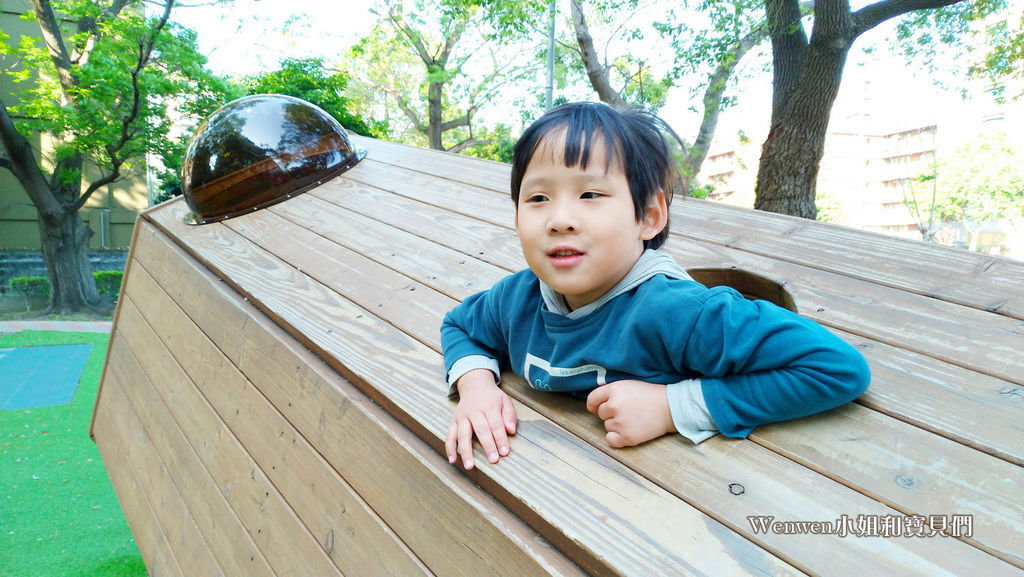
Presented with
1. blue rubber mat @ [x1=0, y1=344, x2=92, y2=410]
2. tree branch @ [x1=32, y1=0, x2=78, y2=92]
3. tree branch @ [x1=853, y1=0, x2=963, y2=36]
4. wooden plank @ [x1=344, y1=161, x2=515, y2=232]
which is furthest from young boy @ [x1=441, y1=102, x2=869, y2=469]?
tree branch @ [x1=32, y1=0, x2=78, y2=92]

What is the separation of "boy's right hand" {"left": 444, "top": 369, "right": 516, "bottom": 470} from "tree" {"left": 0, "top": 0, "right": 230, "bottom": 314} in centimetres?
1102

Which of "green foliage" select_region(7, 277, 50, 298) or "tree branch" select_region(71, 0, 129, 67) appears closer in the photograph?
"tree branch" select_region(71, 0, 129, 67)

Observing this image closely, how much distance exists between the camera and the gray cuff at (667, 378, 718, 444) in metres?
1.21

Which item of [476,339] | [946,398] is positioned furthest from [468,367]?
[946,398]

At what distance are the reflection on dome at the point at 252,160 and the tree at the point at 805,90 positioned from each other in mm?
5305

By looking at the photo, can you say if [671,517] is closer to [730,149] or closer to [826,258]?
[826,258]

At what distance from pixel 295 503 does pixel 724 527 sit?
118cm

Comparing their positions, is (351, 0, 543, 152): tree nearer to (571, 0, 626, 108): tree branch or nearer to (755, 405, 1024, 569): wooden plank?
(571, 0, 626, 108): tree branch

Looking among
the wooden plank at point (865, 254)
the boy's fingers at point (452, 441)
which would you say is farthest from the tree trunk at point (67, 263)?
the boy's fingers at point (452, 441)

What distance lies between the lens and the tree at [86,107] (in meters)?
10.6

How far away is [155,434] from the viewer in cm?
286

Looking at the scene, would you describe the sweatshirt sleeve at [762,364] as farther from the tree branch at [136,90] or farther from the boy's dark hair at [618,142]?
the tree branch at [136,90]

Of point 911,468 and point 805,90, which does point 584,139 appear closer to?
point 911,468

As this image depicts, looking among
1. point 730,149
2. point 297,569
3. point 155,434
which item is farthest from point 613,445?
point 730,149
